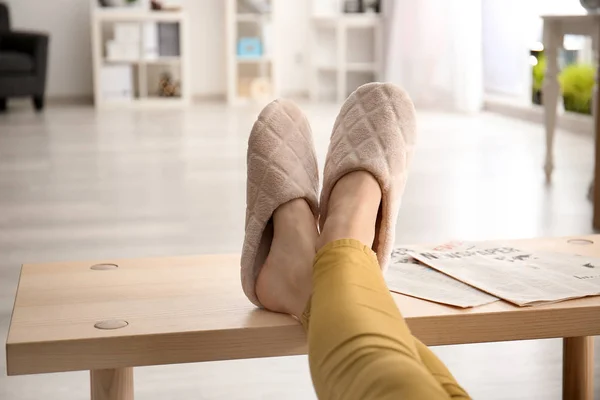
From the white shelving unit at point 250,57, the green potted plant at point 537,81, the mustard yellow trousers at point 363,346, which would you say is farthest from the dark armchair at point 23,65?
the mustard yellow trousers at point 363,346

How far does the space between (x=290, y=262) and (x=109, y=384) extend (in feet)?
0.78

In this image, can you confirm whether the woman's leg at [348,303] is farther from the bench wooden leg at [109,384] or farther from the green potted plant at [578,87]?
the green potted plant at [578,87]

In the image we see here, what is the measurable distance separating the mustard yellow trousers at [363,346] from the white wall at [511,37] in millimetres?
4402

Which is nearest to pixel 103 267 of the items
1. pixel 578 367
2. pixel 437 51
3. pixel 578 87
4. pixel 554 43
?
pixel 578 367

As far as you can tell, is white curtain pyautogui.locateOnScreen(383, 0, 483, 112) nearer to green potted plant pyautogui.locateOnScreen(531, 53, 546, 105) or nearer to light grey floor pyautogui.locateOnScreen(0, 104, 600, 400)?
green potted plant pyautogui.locateOnScreen(531, 53, 546, 105)

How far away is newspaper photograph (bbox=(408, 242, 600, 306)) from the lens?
1.02m

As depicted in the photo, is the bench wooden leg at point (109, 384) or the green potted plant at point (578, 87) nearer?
the bench wooden leg at point (109, 384)

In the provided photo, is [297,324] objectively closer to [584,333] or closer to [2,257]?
[584,333]

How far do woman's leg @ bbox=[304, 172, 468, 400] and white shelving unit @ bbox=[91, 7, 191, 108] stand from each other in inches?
204

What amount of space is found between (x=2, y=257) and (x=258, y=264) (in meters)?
1.33

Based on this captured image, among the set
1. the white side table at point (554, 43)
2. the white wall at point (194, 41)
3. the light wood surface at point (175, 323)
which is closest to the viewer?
the light wood surface at point (175, 323)

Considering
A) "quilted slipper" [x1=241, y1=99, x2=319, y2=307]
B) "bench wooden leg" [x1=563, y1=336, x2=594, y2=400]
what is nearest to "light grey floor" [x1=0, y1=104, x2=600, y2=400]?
"bench wooden leg" [x1=563, y1=336, x2=594, y2=400]

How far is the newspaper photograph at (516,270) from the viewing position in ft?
3.34

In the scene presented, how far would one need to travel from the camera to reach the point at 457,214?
2.70 m
